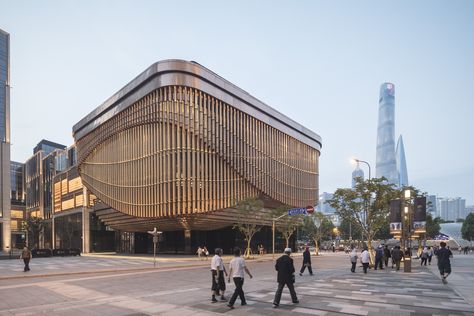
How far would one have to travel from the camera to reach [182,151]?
179 feet

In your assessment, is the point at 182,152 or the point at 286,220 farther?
the point at 286,220

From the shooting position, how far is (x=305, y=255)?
24.6 meters

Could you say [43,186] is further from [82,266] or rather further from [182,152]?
[82,266]

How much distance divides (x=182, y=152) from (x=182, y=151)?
5.4 inches

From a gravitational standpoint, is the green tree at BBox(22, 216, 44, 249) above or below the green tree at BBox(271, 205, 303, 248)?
below

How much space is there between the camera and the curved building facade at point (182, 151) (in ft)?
180

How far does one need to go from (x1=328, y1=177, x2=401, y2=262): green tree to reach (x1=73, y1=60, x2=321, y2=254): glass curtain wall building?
2289 cm

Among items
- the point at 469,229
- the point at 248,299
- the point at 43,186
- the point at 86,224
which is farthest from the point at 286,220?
the point at 43,186

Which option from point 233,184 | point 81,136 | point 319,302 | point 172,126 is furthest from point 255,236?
point 319,302

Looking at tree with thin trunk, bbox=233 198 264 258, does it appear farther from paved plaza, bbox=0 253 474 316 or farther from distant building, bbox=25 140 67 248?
distant building, bbox=25 140 67 248

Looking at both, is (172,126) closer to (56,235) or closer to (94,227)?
(94,227)

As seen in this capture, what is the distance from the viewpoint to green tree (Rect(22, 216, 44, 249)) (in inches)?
3996

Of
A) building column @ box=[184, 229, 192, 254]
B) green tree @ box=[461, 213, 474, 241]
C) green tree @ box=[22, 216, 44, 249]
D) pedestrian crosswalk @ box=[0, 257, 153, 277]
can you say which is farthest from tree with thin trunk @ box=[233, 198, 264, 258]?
green tree @ box=[461, 213, 474, 241]

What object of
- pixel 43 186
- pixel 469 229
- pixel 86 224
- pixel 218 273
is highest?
pixel 43 186
